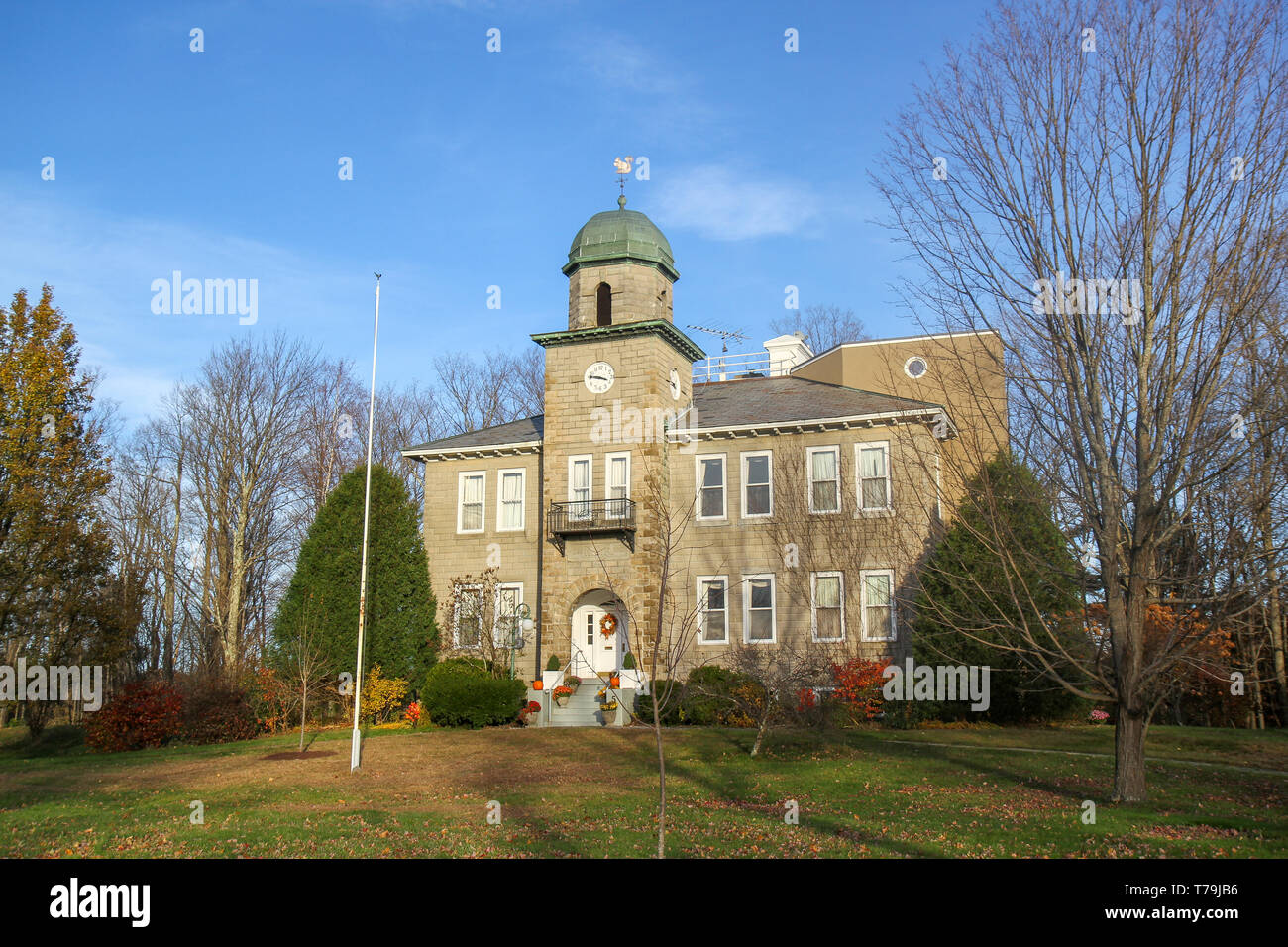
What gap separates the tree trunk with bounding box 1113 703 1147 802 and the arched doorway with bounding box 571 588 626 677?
642 inches

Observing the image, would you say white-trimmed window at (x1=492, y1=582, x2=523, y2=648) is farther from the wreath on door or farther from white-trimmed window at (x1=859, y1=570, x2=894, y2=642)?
white-trimmed window at (x1=859, y1=570, x2=894, y2=642)

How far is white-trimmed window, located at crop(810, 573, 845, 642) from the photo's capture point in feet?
79.8

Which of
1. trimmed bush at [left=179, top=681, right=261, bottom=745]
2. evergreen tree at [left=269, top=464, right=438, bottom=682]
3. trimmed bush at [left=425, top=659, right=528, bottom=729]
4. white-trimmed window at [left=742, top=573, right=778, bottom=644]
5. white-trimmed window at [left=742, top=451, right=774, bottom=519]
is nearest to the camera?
trimmed bush at [left=179, top=681, right=261, bottom=745]

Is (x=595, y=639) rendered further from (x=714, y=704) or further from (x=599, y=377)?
(x=599, y=377)

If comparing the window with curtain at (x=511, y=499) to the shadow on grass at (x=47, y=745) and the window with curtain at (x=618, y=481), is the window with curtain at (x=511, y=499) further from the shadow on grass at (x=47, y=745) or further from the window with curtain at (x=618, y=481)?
the shadow on grass at (x=47, y=745)

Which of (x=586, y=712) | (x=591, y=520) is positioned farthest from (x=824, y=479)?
(x=586, y=712)

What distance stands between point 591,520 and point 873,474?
748 centimetres

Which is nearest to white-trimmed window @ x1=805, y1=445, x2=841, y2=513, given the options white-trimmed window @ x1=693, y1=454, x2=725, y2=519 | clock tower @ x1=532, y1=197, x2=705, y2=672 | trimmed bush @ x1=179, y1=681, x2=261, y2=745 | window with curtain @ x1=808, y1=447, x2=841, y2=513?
window with curtain @ x1=808, y1=447, x2=841, y2=513

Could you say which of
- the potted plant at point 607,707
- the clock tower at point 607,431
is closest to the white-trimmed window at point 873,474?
the clock tower at point 607,431

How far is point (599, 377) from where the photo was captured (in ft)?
88.0
